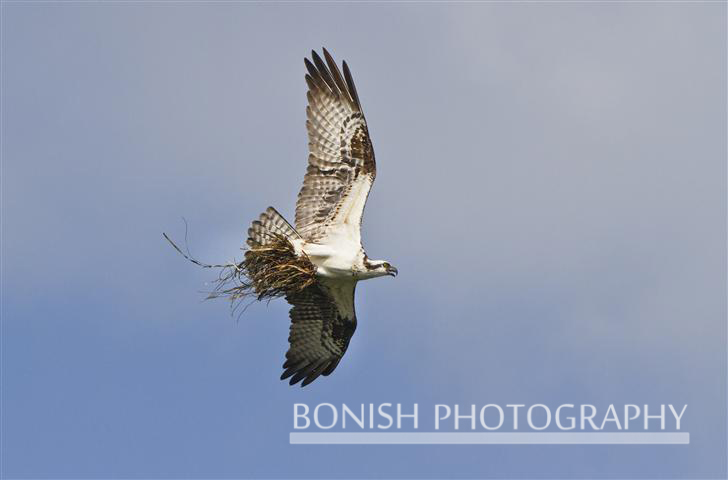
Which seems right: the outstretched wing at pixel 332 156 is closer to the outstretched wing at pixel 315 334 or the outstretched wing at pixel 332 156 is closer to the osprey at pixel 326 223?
the osprey at pixel 326 223

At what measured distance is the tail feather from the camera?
50.5ft

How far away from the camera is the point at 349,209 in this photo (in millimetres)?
15688

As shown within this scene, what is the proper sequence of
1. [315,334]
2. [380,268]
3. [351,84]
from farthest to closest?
[315,334]
[351,84]
[380,268]

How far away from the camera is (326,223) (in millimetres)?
15695

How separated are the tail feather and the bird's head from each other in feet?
3.58

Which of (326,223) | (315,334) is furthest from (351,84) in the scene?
(315,334)

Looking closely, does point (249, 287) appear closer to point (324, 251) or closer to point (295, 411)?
point (324, 251)

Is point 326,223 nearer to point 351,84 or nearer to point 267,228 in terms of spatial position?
point 267,228

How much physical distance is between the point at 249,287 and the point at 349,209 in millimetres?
1583

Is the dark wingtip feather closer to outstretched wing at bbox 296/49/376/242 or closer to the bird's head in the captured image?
outstretched wing at bbox 296/49/376/242

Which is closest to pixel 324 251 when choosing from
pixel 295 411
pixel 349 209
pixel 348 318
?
pixel 349 209

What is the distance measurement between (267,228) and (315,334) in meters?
2.25

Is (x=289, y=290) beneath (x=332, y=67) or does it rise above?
beneath

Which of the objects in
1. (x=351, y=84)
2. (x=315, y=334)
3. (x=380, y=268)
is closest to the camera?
(x=380, y=268)
